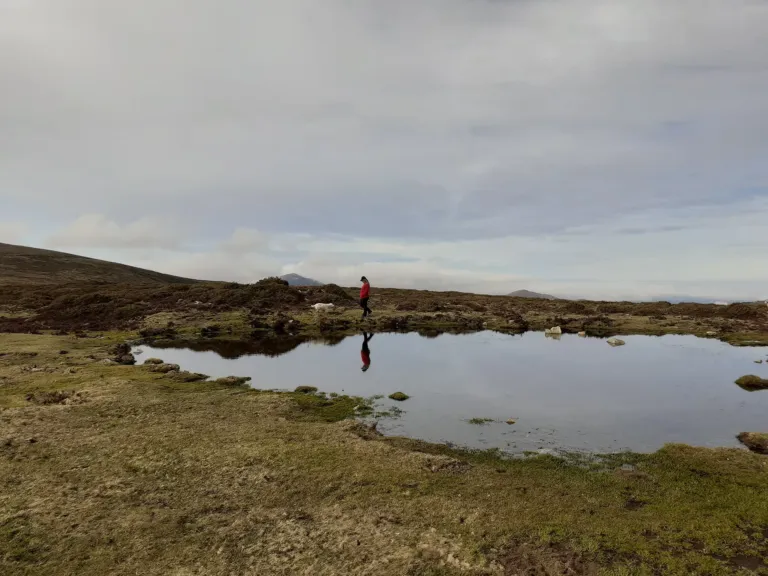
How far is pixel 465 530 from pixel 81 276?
649 feet

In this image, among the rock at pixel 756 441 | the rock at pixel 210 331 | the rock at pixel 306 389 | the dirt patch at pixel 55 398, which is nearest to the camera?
the rock at pixel 756 441

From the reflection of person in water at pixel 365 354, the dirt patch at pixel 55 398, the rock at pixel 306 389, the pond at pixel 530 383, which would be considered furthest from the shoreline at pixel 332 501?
the reflection of person in water at pixel 365 354

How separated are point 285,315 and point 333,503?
60.0m

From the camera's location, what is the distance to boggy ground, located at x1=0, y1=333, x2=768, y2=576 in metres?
11.1

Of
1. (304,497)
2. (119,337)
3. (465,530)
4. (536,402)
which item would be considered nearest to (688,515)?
(465,530)

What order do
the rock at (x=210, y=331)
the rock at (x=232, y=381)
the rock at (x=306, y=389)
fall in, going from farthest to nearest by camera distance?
the rock at (x=210, y=331), the rock at (x=232, y=381), the rock at (x=306, y=389)

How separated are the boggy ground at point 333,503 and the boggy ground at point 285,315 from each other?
4043 cm

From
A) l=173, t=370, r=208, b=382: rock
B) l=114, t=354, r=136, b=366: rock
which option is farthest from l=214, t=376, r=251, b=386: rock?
l=114, t=354, r=136, b=366: rock

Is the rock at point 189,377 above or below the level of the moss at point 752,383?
below

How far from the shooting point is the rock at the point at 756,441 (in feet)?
65.0

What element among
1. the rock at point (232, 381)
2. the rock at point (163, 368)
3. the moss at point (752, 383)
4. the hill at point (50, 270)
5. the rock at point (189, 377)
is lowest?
the rock at point (232, 381)

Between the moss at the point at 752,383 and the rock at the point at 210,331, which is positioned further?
the rock at the point at 210,331

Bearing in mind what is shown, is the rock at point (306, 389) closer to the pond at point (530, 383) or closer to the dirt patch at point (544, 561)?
the pond at point (530, 383)

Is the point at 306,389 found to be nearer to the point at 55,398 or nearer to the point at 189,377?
the point at 189,377
